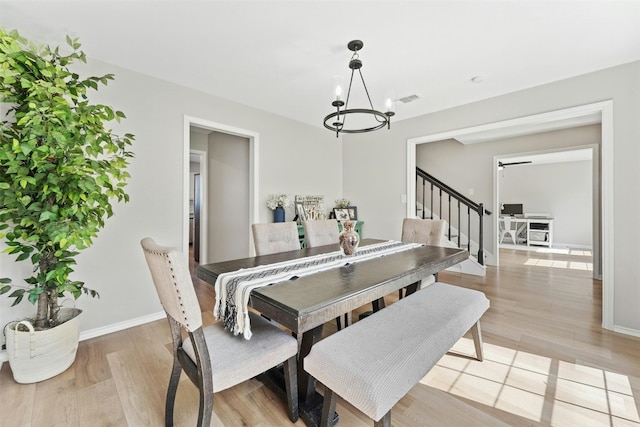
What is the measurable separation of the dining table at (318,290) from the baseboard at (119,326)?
1.56 meters

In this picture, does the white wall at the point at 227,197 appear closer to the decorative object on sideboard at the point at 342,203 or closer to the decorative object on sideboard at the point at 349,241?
the decorative object on sideboard at the point at 342,203

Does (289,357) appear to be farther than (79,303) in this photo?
No

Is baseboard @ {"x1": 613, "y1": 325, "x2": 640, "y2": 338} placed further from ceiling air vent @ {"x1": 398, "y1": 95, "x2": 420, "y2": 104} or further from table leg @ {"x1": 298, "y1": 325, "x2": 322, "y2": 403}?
ceiling air vent @ {"x1": 398, "y1": 95, "x2": 420, "y2": 104}

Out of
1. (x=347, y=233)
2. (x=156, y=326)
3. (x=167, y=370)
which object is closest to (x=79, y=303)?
(x=156, y=326)

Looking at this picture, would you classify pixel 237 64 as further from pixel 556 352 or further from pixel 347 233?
pixel 556 352

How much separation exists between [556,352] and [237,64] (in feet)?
12.1

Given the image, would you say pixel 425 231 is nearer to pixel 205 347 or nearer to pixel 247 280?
pixel 247 280

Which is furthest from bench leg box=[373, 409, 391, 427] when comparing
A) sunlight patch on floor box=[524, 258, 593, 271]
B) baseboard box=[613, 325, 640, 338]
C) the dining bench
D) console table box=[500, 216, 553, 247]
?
console table box=[500, 216, 553, 247]

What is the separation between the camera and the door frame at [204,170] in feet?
9.73

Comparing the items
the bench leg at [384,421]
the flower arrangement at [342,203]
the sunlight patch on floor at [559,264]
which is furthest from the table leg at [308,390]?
the sunlight patch on floor at [559,264]

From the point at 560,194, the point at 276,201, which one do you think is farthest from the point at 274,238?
the point at 560,194

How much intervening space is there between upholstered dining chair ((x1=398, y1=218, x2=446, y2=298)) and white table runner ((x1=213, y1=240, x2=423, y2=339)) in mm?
1120

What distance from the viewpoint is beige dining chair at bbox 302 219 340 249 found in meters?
2.64

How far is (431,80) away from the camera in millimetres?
2869
